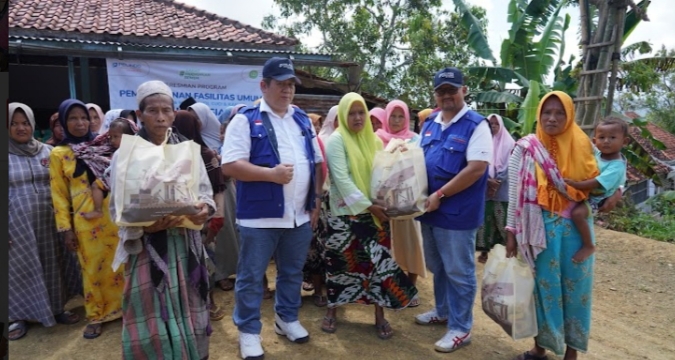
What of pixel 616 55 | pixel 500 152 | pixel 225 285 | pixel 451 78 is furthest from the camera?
pixel 616 55

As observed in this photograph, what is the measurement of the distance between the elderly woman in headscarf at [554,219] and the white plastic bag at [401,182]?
58 cm

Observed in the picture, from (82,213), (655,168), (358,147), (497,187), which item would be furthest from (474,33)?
(655,168)

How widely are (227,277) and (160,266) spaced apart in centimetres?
170

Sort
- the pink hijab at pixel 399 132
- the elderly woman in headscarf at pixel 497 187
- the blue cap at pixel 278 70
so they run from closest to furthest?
the blue cap at pixel 278 70
the pink hijab at pixel 399 132
the elderly woman in headscarf at pixel 497 187

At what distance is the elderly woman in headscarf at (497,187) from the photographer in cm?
505

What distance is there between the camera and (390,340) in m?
3.34

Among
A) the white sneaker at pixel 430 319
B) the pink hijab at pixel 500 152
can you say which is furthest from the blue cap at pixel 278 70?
the pink hijab at pixel 500 152

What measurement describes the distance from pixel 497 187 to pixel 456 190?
2.18m

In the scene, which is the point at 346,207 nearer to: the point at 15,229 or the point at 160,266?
the point at 160,266

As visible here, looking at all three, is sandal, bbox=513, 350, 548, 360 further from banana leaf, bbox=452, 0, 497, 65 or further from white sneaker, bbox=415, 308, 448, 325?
banana leaf, bbox=452, 0, 497, 65

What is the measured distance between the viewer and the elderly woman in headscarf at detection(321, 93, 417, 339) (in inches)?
125

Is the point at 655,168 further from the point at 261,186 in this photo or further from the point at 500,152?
the point at 261,186

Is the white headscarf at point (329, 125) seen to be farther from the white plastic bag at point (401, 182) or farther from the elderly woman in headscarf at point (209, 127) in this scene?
the white plastic bag at point (401, 182)

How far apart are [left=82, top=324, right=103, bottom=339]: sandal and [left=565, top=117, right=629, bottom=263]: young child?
3.21 meters
